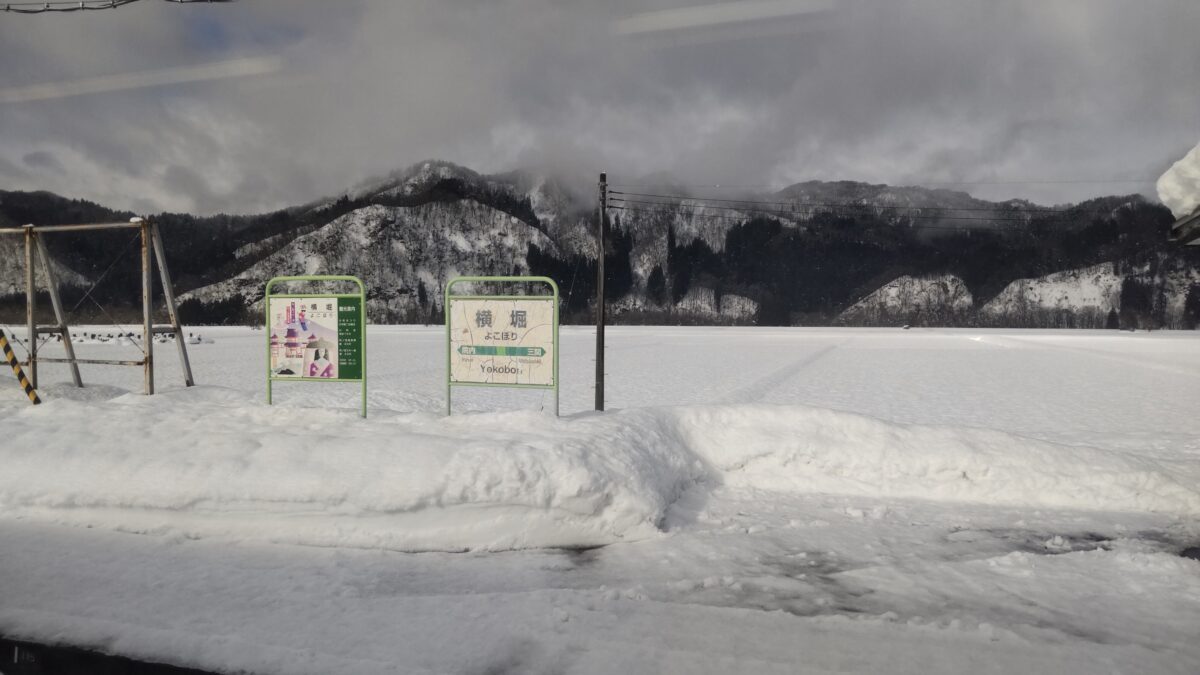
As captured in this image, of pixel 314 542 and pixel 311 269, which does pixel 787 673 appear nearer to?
pixel 314 542

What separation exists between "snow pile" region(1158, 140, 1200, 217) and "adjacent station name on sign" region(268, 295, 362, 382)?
8.00m

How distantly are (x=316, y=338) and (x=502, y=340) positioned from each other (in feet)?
8.02

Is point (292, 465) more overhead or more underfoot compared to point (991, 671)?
more overhead

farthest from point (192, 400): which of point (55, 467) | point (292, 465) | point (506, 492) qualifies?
point (506, 492)

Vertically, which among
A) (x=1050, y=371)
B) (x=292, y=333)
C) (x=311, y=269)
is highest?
(x=311, y=269)

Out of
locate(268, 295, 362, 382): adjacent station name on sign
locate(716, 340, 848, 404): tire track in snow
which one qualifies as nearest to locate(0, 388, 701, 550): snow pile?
locate(268, 295, 362, 382): adjacent station name on sign

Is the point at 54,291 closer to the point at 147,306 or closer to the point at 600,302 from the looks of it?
the point at 147,306

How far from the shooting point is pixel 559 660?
10.2 feet

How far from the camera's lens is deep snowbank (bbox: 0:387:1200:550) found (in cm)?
517

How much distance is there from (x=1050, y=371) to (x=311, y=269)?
191942mm

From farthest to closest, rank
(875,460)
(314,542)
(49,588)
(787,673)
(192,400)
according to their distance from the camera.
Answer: (192,400) < (875,460) < (314,542) < (49,588) < (787,673)

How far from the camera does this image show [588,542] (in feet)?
16.7

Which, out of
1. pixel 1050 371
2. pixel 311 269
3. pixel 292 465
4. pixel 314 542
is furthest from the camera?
pixel 311 269

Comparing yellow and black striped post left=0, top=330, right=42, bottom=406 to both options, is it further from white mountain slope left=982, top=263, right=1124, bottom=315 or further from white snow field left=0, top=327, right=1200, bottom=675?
white mountain slope left=982, top=263, right=1124, bottom=315
